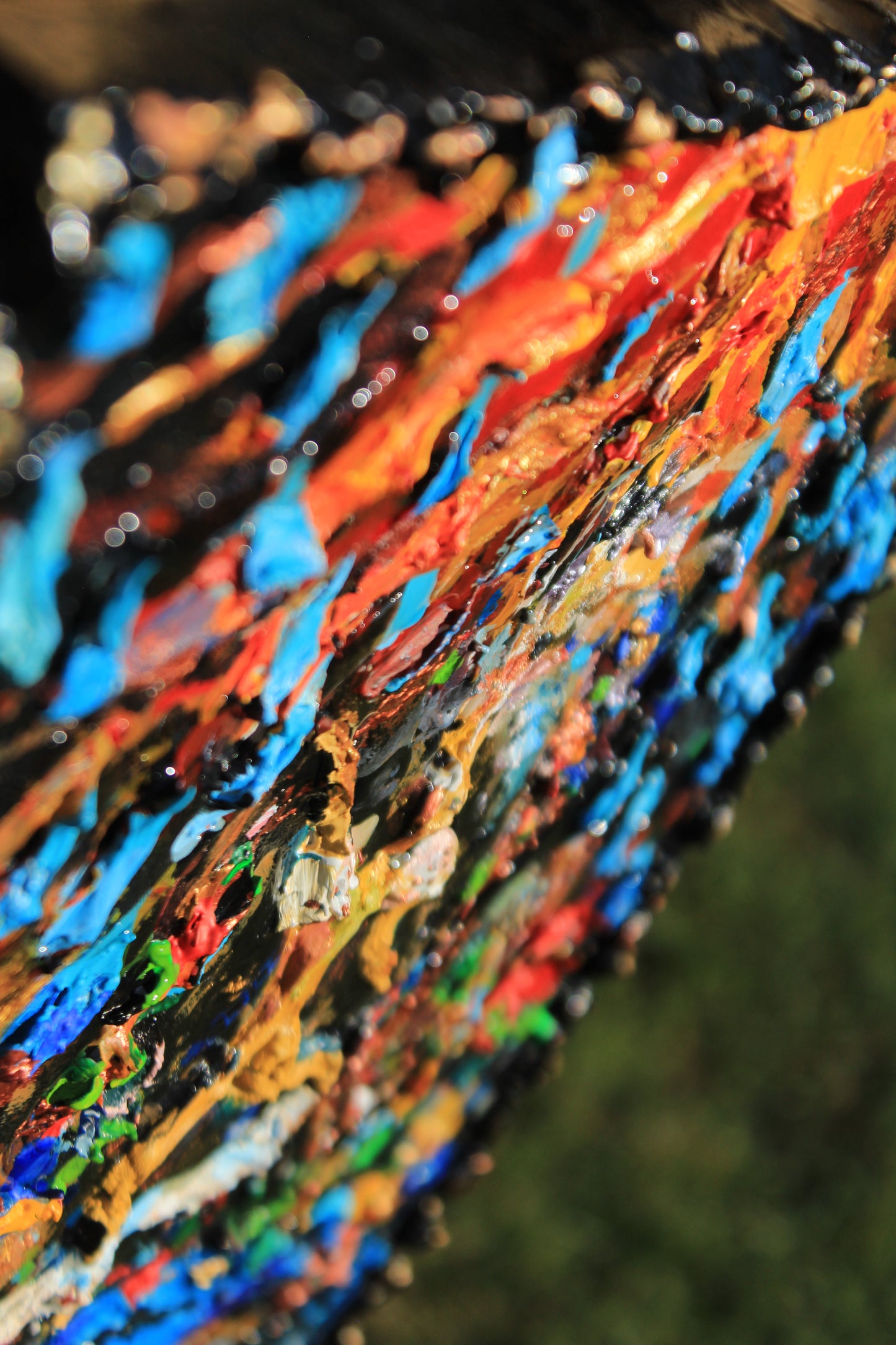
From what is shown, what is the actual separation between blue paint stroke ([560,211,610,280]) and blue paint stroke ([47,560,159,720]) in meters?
0.13

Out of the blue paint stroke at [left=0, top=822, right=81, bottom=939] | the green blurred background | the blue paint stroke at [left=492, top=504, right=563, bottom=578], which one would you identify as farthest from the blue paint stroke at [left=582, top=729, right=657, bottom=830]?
the green blurred background

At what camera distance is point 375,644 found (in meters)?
0.38

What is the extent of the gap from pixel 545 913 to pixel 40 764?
1.45 feet

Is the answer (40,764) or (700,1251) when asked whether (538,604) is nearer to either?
(40,764)

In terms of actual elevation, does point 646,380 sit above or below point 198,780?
above

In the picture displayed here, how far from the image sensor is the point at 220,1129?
58 centimetres

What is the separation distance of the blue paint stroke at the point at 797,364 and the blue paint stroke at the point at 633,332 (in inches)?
5.1

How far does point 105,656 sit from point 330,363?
0.29 ft

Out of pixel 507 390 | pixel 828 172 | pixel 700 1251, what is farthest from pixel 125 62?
pixel 700 1251

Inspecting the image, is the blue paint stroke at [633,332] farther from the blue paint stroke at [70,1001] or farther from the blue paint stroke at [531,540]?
the blue paint stroke at [70,1001]

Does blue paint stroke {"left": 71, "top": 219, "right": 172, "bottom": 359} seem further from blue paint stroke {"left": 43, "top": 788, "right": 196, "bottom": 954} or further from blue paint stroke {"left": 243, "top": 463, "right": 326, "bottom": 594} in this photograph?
blue paint stroke {"left": 43, "top": 788, "right": 196, "bottom": 954}

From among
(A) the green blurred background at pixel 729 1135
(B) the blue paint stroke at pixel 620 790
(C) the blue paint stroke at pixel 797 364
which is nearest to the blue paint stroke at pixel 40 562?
(C) the blue paint stroke at pixel 797 364

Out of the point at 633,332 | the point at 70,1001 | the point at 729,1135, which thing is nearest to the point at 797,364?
the point at 633,332

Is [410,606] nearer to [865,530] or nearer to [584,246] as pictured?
[584,246]
